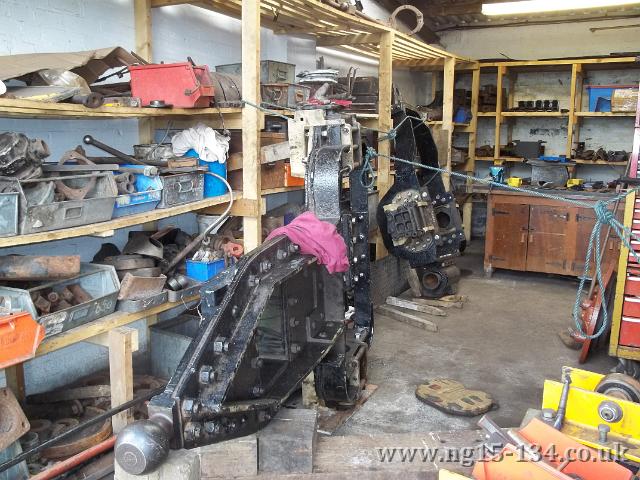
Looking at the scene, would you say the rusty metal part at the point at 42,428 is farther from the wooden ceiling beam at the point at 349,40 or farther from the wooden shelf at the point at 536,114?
the wooden shelf at the point at 536,114

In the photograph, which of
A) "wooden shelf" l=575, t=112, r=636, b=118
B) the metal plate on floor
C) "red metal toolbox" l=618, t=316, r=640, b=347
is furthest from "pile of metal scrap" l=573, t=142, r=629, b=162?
the metal plate on floor

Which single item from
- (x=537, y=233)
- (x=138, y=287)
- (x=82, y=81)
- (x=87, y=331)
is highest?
(x=82, y=81)

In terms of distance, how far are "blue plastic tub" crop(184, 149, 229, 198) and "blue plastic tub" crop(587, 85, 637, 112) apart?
18.0 feet

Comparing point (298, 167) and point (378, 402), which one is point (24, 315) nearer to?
point (298, 167)

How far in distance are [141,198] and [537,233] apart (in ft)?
13.4

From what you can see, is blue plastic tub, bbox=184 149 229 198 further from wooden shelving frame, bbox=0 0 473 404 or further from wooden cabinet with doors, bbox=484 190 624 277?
wooden cabinet with doors, bbox=484 190 624 277

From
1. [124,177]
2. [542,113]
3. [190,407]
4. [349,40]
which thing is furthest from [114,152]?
[542,113]

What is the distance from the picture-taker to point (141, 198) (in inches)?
106

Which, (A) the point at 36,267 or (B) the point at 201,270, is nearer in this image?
(A) the point at 36,267

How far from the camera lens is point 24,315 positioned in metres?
2.05

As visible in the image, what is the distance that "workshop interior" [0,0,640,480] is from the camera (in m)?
1.86

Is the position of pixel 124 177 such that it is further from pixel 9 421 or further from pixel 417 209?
pixel 417 209

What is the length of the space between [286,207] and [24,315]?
2400 millimetres

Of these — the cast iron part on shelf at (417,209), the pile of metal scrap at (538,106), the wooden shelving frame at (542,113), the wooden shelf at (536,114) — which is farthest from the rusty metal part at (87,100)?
the pile of metal scrap at (538,106)
